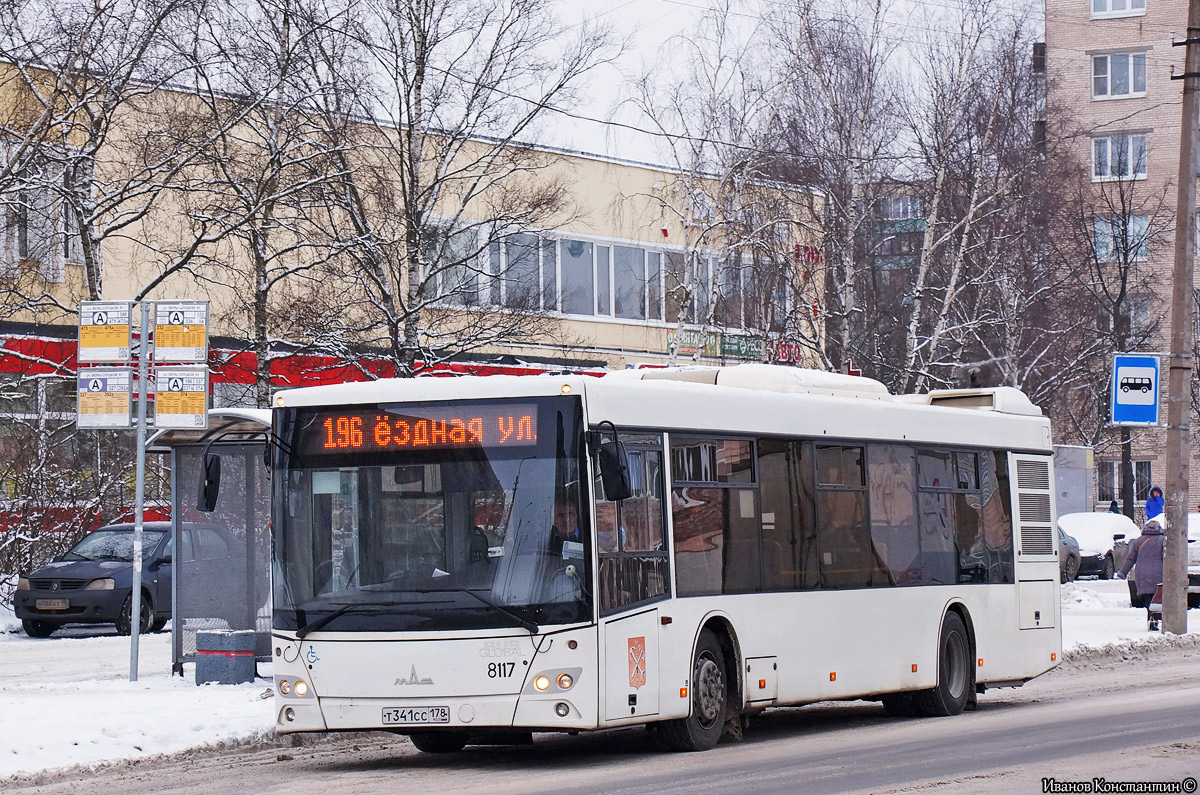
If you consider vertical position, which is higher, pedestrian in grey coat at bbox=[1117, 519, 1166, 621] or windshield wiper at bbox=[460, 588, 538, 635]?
windshield wiper at bbox=[460, 588, 538, 635]

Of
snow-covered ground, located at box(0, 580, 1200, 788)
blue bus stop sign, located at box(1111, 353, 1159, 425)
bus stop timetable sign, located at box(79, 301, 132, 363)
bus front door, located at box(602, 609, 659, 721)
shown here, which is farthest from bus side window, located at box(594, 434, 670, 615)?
blue bus stop sign, located at box(1111, 353, 1159, 425)

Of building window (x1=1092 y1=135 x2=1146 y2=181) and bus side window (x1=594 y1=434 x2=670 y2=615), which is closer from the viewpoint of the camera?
bus side window (x1=594 y1=434 x2=670 y2=615)

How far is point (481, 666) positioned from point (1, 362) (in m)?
16.1

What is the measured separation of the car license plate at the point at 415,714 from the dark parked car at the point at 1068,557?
3182 cm

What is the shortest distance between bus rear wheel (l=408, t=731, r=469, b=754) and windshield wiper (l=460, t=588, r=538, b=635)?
1810mm

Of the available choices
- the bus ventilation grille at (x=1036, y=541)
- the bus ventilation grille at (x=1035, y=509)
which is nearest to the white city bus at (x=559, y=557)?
the bus ventilation grille at (x=1036, y=541)

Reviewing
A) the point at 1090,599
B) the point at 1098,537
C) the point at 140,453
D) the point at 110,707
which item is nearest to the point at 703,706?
the point at 110,707

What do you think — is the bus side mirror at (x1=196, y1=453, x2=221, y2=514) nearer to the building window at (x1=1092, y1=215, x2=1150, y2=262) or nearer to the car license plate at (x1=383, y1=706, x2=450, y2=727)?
the car license plate at (x1=383, y1=706, x2=450, y2=727)

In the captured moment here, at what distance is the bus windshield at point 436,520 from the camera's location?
11.8 m

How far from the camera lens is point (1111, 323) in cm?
5994

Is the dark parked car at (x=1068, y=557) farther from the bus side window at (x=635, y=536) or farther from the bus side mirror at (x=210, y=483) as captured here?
the bus side mirror at (x=210, y=483)

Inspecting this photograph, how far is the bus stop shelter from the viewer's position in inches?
703

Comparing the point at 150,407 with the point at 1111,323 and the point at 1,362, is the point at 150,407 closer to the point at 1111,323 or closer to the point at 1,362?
the point at 1,362

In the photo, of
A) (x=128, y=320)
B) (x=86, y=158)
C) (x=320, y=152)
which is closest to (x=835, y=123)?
(x=320, y=152)
